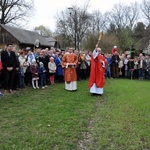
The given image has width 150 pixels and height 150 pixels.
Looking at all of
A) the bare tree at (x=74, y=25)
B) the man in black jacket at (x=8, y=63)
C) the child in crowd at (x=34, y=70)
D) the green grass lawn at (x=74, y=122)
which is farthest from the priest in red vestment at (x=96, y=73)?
the bare tree at (x=74, y=25)

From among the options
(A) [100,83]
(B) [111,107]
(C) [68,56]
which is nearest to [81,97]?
(A) [100,83]

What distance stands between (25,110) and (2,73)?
341 cm

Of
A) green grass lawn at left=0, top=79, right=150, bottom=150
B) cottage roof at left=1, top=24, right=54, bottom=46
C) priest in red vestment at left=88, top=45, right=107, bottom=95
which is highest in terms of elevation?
cottage roof at left=1, top=24, right=54, bottom=46

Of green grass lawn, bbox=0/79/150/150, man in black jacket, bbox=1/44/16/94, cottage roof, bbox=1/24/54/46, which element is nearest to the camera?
green grass lawn, bbox=0/79/150/150

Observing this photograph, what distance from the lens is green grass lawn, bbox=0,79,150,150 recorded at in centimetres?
494

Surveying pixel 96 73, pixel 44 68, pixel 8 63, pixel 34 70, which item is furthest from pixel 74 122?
pixel 44 68

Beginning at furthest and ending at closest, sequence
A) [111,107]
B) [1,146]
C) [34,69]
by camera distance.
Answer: [34,69] < [111,107] < [1,146]

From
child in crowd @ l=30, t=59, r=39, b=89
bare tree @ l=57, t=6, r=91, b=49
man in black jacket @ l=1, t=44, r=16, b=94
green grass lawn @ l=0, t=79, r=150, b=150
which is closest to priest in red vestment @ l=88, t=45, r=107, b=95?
green grass lawn @ l=0, t=79, r=150, b=150

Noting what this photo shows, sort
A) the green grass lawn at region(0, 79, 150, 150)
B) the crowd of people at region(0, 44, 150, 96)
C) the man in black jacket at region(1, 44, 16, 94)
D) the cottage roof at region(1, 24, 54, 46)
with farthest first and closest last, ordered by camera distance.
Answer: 1. the cottage roof at region(1, 24, 54, 46)
2. the crowd of people at region(0, 44, 150, 96)
3. the man in black jacket at region(1, 44, 16, 94)
4. the green grass lawn at region(0, 79, 150, 150)

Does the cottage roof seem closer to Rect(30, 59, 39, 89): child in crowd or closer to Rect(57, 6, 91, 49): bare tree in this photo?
Rect(57, 6, 91, 49): bare tree

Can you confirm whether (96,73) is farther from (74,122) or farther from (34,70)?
(74,122)

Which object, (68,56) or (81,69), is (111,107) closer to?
(68,56)

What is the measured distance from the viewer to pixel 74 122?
6.23 m

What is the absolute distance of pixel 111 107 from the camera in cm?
799
